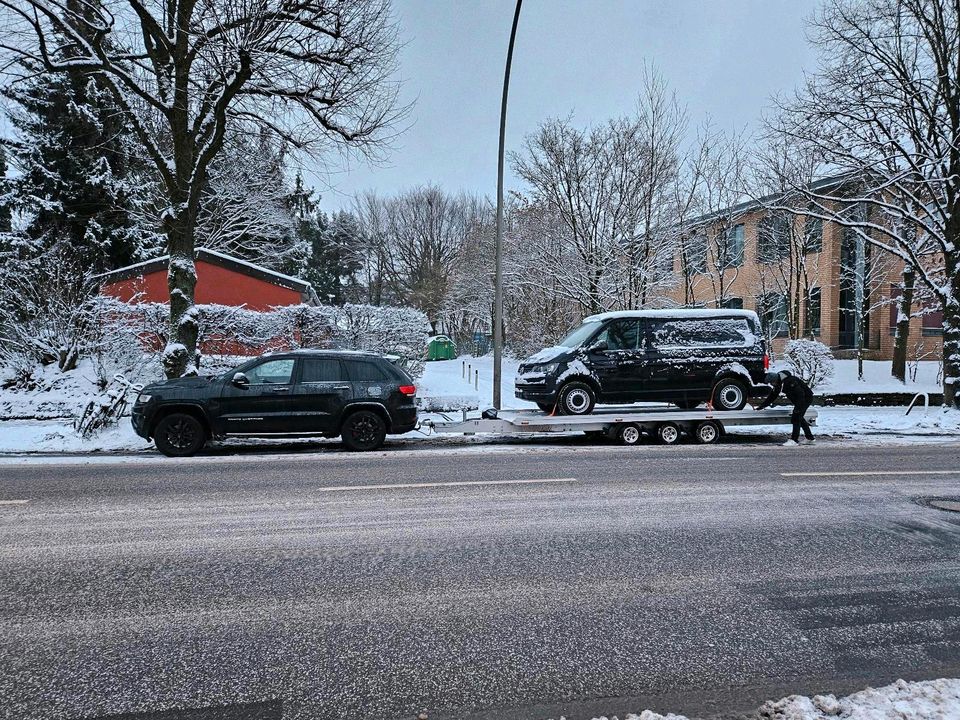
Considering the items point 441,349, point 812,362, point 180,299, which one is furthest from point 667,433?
point 441,349

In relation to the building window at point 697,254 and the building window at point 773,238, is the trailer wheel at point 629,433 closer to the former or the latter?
the building window at point 697,254

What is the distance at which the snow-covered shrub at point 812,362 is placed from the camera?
1775 centimetres

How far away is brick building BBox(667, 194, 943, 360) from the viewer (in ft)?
84.8

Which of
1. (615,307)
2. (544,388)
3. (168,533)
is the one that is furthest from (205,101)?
(615,307)

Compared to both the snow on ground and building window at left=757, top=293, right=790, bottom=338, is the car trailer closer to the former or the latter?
the snow on ground

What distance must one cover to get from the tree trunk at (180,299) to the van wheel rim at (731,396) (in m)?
11.3

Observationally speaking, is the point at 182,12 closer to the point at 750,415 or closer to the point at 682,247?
the point at 750,415

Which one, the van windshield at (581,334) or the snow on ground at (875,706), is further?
the van windshield at (581,334)

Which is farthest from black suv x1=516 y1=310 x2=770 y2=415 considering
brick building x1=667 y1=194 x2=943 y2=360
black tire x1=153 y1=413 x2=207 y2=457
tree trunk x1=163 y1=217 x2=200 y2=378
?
brick building x1=667 y1=194 x2=943 y2=360

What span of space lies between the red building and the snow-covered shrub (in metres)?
16.3

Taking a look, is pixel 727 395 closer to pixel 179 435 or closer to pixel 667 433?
pixel 667 433

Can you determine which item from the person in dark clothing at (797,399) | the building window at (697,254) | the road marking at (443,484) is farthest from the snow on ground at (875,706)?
the building window at (697,254)

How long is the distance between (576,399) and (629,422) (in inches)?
42.6

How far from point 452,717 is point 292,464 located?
23.9ft
